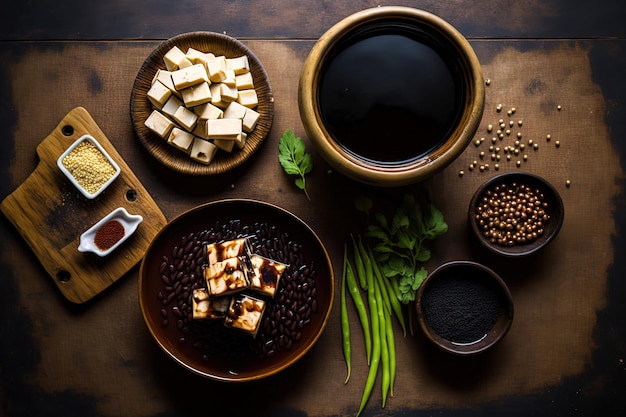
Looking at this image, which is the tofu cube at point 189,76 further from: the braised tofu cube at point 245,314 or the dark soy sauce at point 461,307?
the dark soy sauce at point 461,307

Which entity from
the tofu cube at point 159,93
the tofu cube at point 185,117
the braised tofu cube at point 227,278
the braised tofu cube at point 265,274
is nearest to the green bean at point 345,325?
the braised tofu cube at point 265,274

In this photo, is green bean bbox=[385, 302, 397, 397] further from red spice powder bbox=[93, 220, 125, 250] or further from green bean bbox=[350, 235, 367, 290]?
red spice powder bbox=[93, 220, 125, 250]

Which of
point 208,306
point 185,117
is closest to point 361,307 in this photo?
point 208,306

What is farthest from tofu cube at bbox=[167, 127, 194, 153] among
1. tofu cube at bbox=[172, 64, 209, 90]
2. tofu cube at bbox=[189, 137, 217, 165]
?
tofu cube at bbox=[172, 64, 209, 90]

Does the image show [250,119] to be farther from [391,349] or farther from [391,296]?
[391,349]

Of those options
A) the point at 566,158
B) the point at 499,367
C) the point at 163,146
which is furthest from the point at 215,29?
the point at 499,367

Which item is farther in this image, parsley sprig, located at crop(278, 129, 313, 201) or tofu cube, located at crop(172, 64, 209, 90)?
parsley sprig, located at crop(278, 129, 313, 201)
